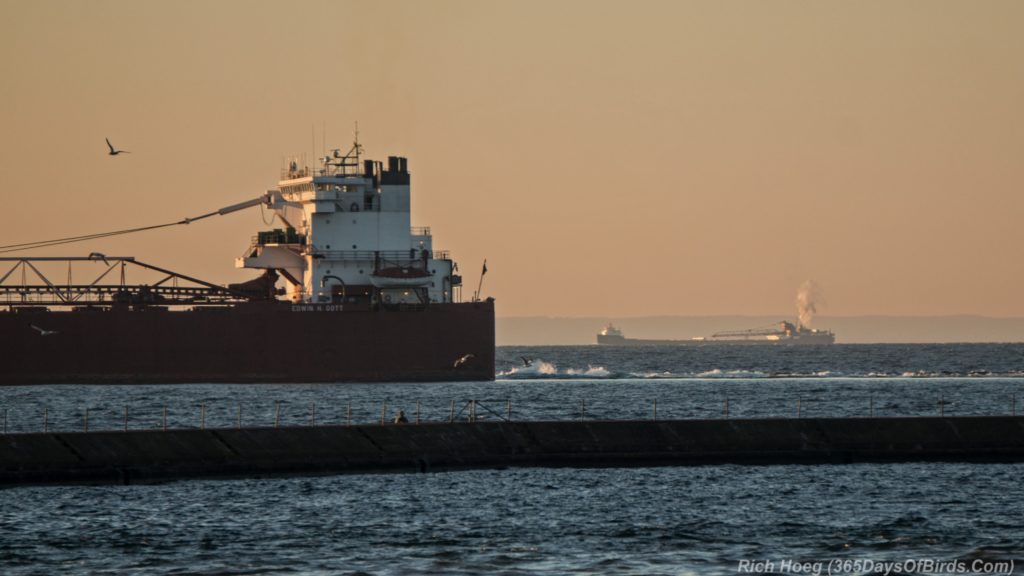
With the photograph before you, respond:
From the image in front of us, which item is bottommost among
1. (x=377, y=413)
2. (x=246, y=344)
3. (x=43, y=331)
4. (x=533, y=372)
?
(x=377, y=413)

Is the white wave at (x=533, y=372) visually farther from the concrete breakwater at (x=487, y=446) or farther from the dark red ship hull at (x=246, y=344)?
the concrete breakwater at (x=487, y=446)

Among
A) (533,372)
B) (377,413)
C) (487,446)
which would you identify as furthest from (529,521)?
(533,372)

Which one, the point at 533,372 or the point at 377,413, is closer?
the point at 377,413

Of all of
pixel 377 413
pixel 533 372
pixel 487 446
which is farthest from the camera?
pixel 533 372

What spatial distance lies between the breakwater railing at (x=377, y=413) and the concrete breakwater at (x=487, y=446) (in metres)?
8.56

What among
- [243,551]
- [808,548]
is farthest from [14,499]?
[808,548]

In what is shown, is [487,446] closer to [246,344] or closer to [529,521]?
[529,521]

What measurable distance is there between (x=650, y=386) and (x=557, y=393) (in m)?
8.14

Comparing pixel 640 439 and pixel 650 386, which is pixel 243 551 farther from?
pixel 650 386

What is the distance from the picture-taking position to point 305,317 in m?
73.1

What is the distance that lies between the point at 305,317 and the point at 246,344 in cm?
300

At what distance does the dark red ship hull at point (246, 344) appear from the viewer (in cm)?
7094

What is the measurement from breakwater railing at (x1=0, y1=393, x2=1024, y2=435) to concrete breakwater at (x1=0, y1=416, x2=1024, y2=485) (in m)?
8.56

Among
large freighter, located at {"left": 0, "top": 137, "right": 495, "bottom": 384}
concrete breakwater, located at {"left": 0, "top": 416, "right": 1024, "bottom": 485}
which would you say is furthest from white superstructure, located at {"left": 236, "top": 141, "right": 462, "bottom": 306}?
concrete breakwater, located at {"left": 0, "top": 416, "right": 1024, "bottom": 485}
